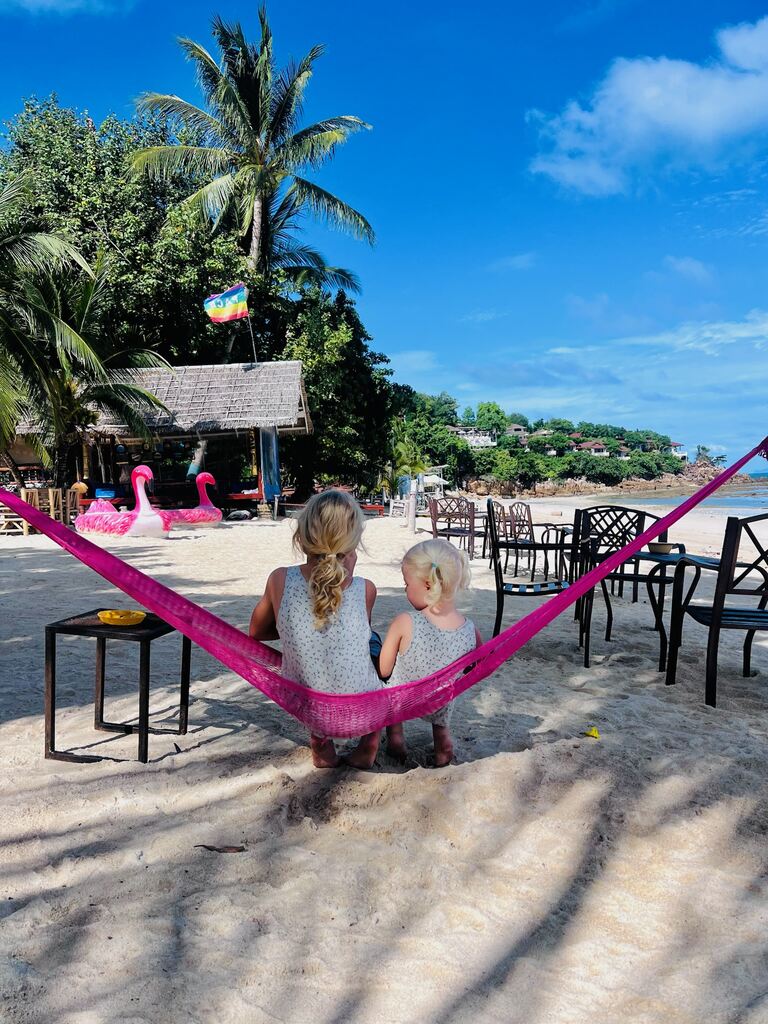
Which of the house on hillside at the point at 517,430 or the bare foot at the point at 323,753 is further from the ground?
the house on hillside at the point at 517,430

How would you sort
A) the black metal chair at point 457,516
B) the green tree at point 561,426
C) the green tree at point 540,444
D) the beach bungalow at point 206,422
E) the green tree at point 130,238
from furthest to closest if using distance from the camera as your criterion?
the green tree at point 561,426 < the green tree at point 540,444 < the green tree at point 130,238 < the beach bungalow at point 206,422 < the black metal chair at point 457,516

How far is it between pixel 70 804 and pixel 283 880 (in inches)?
27.1

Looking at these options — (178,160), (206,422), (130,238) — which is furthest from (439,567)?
(178,160)

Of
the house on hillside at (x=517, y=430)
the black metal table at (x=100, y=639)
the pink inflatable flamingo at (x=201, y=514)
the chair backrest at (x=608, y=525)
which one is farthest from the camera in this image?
the house on hillside at (x=517, y=430)

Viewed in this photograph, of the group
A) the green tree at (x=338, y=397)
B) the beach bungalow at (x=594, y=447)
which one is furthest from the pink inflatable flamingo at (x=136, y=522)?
the beach bungalow at (x=594, y=447)

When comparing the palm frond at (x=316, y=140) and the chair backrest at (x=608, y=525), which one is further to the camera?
the palm frond at (x=316, y=140)

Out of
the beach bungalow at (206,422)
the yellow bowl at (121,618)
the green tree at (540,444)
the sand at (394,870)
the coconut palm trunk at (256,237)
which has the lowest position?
the sand at (394,870)

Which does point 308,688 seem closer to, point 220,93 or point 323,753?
point 323,753

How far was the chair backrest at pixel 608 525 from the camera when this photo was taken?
425 centimetres

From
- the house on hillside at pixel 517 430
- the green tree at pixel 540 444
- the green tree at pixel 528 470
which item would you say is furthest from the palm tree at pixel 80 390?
the house on hillside at pixel 517 430

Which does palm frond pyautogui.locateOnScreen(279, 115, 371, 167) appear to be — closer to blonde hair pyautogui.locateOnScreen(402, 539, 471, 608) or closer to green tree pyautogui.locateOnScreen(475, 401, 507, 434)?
blonde hair pyautogui.locateOnScreen(402, 539, 471, 608)

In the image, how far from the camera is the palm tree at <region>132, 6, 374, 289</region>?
17141 millimetres

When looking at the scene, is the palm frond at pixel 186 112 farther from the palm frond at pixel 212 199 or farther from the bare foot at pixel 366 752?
the bare foot at pixel 366 752

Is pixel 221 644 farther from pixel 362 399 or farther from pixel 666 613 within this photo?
pixel 362 399
